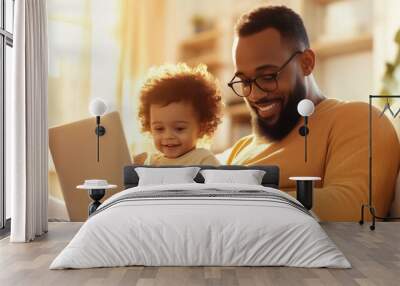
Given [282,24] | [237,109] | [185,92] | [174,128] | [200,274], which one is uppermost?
[282,24]

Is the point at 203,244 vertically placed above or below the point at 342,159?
below

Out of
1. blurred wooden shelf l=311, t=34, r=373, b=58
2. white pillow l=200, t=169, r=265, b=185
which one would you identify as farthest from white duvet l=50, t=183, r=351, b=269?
blurred wooden shelf l=311, t=34, r=373, b=58

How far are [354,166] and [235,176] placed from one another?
143 centimetres

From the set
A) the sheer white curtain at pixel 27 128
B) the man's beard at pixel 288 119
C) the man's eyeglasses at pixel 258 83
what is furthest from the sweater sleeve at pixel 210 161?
the sheer white curtain at pixel 27 128

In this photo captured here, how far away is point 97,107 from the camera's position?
6.95 m

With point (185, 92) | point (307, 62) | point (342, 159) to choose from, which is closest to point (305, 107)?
point (307, 62)

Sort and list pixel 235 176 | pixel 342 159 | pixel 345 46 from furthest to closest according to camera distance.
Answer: pixel 345 46 < pixel 342 159 < pixel 235 176

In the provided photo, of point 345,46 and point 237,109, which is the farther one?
point 237,109

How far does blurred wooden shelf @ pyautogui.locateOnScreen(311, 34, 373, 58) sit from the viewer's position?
275 inches

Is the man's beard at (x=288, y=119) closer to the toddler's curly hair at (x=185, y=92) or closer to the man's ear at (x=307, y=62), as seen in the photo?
the man's ear at (x=307, y=62)

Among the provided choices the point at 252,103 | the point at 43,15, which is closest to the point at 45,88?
the point at 43,15

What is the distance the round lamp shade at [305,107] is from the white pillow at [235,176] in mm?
820

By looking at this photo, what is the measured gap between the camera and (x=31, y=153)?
594 cm

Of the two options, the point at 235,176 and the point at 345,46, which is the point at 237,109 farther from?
the point at 345,46
